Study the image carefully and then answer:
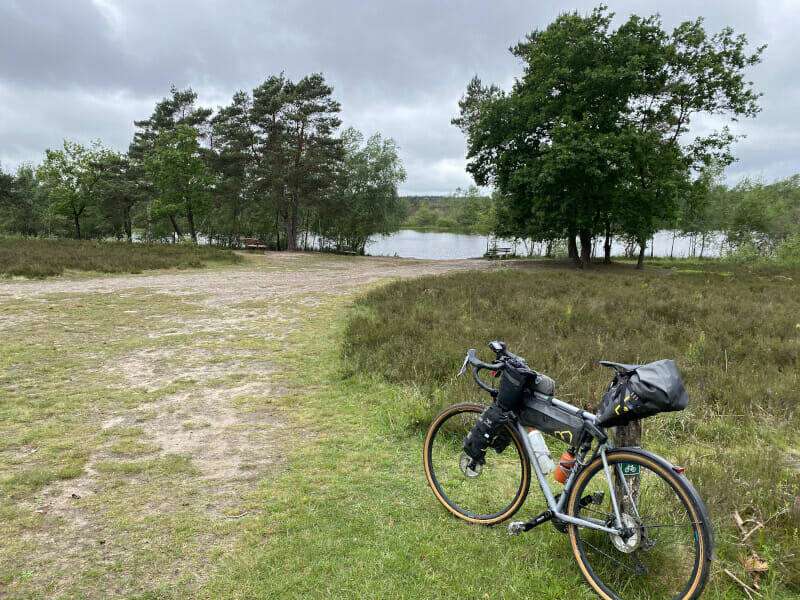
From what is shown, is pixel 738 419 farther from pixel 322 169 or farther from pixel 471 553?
pixel 322 169

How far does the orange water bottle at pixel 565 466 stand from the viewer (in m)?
2.28

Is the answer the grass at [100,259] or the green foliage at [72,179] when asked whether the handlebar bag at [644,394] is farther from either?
the green foliage at [72,179]

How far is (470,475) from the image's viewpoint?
114 inches

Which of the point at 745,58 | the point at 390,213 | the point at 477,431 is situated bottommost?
the point at 477,431

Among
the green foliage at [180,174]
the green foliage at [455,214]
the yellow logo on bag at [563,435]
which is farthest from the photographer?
the green foliage at [455,214]

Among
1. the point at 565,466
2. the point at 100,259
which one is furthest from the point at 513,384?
the point at 100,259

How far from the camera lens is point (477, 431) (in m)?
2.65

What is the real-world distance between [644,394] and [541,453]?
77 cm

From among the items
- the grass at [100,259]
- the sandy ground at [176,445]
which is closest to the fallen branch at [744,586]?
the sandy ground at [176,445]

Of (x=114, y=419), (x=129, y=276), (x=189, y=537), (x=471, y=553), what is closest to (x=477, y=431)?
(x=471, y=553)

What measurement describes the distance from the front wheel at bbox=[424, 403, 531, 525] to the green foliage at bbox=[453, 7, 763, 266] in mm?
18543

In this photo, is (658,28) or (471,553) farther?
(658,28)

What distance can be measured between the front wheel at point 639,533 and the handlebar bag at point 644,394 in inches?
8.2

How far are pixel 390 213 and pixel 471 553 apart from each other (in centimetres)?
4030
